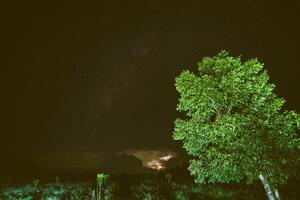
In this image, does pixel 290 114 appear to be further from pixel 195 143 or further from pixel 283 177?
pixel 195 143

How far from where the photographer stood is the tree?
598 inches

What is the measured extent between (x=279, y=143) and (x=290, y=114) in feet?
5.58

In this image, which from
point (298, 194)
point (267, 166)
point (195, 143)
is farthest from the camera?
point (298, 194)

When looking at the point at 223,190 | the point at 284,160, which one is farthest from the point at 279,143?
the point at 223,190

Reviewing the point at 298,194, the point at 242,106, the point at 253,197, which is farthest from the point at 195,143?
the point at 298,194

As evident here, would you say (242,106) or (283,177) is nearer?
(283,177)

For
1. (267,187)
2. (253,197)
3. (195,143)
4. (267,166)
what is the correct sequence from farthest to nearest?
(253,197), (195,143), (267,187), (267,166)

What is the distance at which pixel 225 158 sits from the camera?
1528cm

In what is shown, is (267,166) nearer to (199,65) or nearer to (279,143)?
(279,143)

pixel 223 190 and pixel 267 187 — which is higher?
pixel 267 187

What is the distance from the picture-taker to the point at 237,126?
15.0 m

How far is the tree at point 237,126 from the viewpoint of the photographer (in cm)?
1518

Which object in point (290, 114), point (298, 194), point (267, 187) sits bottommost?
point (298, 194)

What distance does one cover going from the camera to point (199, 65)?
60.9 feet
